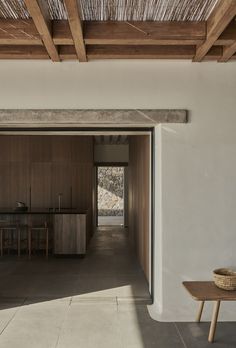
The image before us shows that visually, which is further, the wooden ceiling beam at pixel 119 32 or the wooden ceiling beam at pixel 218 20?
the wooden ceiling beam at pixel 119 32

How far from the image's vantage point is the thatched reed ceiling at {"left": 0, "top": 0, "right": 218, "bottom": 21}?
3154mm

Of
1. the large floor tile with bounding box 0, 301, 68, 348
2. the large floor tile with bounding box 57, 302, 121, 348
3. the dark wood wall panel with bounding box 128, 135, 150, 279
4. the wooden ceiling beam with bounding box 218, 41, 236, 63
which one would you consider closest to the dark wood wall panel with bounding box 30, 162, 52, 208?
the dark wood wall panel with bounding box 128, 135, 150, 279

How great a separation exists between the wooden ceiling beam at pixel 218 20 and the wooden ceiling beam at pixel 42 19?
1441mm

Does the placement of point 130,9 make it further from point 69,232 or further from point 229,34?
point 69,232

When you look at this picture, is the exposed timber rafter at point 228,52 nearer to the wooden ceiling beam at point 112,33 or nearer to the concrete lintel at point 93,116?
the wooden ceiling beam at point 112,33

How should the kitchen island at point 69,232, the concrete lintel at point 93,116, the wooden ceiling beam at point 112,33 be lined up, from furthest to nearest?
1. the kitchen island at point 69,232
2. the concrete lintel at point 93,116
3. the wooden ceiling beam at point 112,33

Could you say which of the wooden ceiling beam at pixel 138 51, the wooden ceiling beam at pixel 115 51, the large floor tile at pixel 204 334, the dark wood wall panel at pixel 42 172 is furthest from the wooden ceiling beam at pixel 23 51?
the dark wood wall panel at pixel 42 172

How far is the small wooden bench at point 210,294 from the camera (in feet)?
11.5

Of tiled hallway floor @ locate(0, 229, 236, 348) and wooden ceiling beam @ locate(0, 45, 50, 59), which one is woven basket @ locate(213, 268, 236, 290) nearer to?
tiled hallway floor @ locate(0, 229, 236, 348)

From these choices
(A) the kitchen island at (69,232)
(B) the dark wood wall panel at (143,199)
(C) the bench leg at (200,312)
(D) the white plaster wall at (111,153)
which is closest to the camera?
(C) the bench leg at (200,312)

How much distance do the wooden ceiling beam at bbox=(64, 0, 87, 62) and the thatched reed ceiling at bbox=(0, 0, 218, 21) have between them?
174mm

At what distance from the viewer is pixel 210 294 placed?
3.59 m

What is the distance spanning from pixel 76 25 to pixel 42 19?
293 millimetres

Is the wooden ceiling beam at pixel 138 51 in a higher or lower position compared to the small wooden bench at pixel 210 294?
higher
